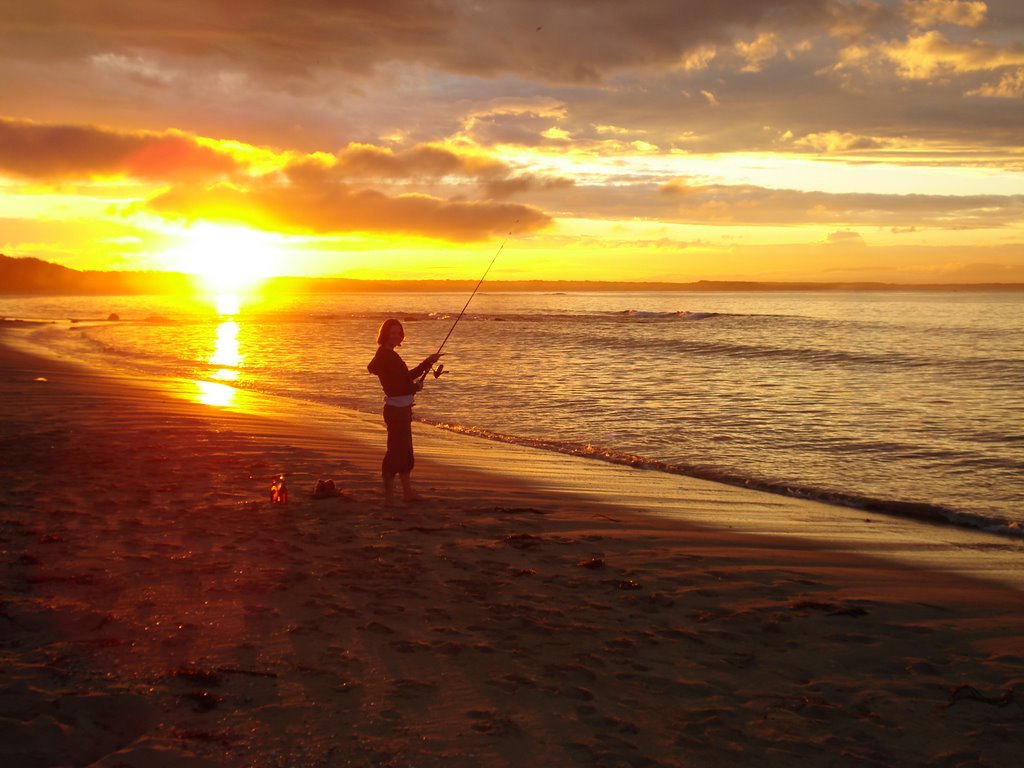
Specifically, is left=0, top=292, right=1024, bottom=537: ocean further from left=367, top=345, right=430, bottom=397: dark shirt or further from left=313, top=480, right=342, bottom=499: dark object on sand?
left=313, top=480, right=342, bottom=499: dark object on sand

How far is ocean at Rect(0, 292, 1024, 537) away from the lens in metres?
10.6

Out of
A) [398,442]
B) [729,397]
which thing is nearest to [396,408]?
[398,442]

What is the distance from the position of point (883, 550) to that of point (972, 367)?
20701 millimetres

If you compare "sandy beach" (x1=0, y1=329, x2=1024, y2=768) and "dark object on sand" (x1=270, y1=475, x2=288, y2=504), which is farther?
"dark object on sand" (x1=270, y1=475, x2=288, y2=504)

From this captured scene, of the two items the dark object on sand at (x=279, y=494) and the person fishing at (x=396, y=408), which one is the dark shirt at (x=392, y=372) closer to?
the person fishing at (x=396, y=408)

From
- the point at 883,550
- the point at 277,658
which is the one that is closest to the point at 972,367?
the point at 883,550

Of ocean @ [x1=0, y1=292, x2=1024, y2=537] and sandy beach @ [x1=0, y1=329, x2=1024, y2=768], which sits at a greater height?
ocean @ [x1=0, y1=292, x2=1024, y2=537]

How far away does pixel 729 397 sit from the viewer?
60.3ft

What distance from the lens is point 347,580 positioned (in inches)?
220

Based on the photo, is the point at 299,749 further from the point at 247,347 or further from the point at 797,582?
the point at 247,347

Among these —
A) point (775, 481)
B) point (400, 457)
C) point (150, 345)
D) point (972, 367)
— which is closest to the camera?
point (400, 457)

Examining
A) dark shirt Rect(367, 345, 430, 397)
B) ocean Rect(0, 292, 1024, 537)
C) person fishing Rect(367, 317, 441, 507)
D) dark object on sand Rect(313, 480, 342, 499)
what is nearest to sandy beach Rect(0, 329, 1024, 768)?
dark object on sand Rect(313, 480, 342, 499)

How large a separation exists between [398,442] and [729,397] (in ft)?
39.4

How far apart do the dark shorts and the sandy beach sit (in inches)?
16.3
